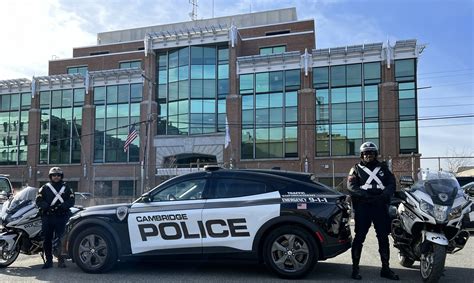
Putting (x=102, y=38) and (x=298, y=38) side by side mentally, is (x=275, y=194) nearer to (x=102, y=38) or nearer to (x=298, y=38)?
(x=298, y=38)

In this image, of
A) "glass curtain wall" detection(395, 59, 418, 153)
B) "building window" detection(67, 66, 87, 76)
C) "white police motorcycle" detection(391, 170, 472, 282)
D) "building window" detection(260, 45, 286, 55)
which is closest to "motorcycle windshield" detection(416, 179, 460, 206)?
"white police motorcycle" detection(391, 170, 472, 282)

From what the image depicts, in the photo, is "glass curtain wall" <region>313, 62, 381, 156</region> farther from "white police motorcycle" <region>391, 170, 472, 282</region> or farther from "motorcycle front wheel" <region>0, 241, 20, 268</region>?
"motorcycle front wheel" <region>0, 241, 20, 268</region>

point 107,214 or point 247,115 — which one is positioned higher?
point 247,115

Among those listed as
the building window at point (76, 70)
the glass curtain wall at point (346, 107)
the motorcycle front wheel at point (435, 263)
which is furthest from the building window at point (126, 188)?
the motorcycle front wheel at point (435, 263)

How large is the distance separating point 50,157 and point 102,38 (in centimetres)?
1753

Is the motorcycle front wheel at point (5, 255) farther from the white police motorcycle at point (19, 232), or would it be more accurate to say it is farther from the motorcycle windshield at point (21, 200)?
the motorcycle windshield at point (21, 200)

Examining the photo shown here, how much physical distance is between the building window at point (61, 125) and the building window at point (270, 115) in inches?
652

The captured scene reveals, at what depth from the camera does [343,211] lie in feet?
23.1

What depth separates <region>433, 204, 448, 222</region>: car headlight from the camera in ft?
20.7

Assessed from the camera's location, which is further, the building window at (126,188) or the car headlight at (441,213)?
the building window at (126,188)

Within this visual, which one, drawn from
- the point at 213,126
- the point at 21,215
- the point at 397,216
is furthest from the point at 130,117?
the point at 397,216

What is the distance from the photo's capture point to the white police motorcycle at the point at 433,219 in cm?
627

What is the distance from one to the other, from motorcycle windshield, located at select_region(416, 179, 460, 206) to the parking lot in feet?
4.35

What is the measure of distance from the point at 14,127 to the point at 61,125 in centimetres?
579
